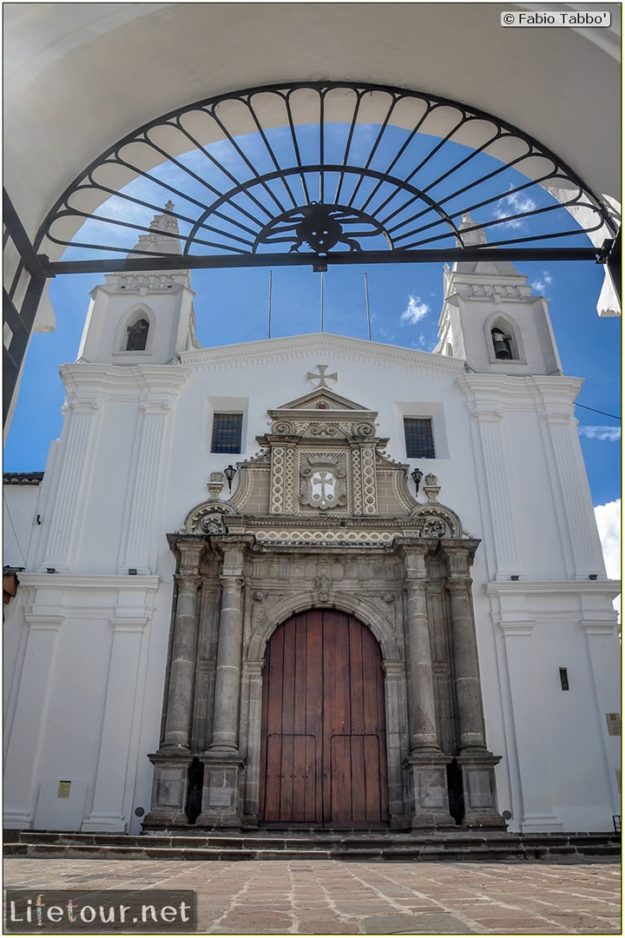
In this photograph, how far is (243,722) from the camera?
10.3 m

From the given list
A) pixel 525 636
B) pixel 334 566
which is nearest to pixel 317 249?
pixel 334 566

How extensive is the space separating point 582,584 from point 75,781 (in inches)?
322

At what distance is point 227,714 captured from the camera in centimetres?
1002

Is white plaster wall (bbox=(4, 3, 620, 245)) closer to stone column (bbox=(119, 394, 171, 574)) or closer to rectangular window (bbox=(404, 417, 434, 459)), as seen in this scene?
stone column (bbox=(119, 394, 171, 574))

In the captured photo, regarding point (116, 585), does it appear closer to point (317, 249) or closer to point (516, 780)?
point (516, 780)

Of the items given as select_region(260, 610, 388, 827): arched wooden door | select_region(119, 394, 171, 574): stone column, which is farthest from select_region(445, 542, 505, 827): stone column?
select_region(119, 394, 171, 574): stone column

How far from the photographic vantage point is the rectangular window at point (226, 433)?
12727 millimetres

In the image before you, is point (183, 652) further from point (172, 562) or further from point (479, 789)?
point (479, 789)

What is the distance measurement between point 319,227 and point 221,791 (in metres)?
7.75

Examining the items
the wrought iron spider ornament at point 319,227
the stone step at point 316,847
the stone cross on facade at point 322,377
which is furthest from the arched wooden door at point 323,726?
the wrought iron spider ornament at point 319,227

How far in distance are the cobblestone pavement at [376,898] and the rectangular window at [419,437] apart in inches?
327

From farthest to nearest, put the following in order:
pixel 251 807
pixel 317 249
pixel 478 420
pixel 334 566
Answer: pixel 478 420
pixel 334 566
pixel 251 807
pixel 317 249

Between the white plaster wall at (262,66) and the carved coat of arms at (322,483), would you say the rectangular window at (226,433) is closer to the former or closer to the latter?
the carved coat of arms at (322,483)

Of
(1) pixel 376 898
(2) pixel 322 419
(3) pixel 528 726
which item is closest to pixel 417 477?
(2) pixel 322 419
